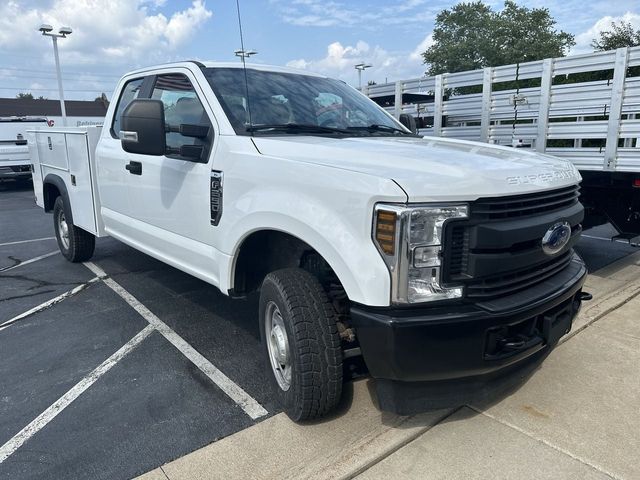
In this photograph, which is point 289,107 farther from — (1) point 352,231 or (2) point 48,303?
(2) point 48,303

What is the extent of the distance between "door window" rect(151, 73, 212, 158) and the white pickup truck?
0.02 metres

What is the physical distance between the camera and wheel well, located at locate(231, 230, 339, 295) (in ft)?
9.91

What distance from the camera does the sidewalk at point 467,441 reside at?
2504 mm

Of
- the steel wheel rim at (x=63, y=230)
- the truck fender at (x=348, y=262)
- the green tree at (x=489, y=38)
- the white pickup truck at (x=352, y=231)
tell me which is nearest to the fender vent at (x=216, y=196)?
the white pickup truck at (x=352, y=231)

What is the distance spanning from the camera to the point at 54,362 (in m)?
3.77

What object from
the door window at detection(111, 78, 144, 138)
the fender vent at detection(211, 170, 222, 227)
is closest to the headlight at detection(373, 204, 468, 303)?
the fender vent at detection(211, 170, 222, 227)

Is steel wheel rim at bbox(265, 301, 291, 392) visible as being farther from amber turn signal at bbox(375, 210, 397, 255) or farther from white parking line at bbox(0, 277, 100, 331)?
white parking line at bbox(0, 277, 100, 331)

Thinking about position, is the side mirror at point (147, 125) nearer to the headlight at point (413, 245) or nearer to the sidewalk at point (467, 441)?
the headlight at point (413, 245)

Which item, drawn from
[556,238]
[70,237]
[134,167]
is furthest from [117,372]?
[70,237]

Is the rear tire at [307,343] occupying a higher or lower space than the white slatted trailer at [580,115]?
lower

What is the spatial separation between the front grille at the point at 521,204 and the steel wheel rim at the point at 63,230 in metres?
5.46

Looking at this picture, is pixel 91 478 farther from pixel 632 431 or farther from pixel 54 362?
pixel 632 431

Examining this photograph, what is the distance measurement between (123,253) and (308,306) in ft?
16.0

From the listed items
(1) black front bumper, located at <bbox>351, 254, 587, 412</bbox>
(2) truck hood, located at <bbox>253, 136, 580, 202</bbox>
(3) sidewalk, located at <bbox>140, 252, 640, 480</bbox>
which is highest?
(2) truck hood, located at <bbox>253, 136, 580, 202</bbox>
